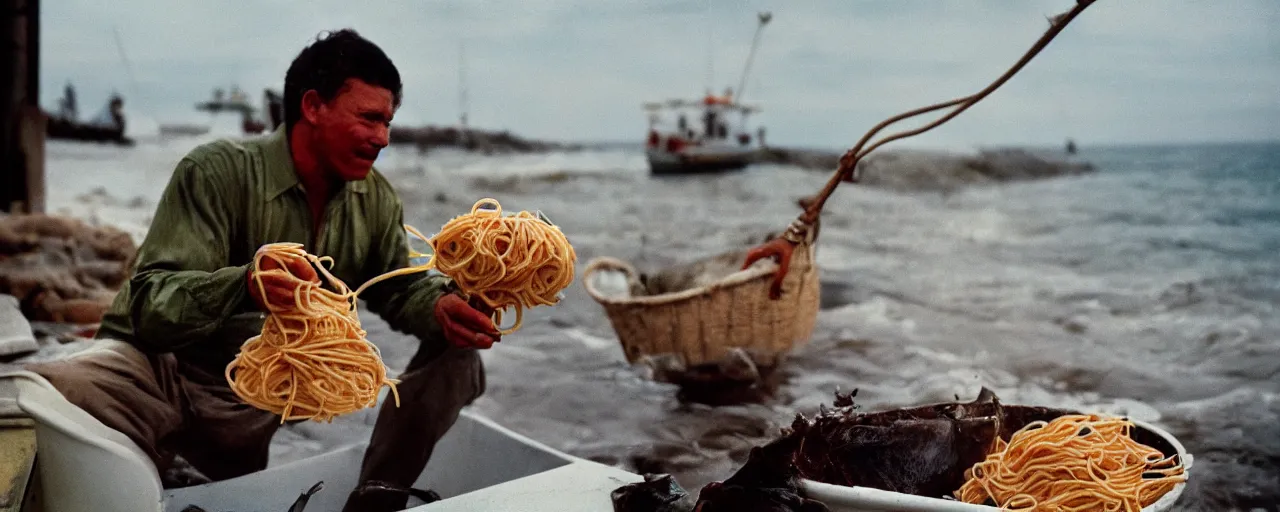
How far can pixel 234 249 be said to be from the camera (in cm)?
265

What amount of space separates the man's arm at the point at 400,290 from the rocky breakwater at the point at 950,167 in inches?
970

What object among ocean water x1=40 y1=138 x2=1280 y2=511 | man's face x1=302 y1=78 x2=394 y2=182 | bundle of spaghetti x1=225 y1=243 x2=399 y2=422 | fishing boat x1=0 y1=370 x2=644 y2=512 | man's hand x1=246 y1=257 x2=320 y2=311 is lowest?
ocean water x1=40 y1=138 x2=1280 y2=511

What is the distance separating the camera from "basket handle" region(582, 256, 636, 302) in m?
5.70

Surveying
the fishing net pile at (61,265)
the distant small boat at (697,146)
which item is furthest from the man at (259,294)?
the distant small boat at (697,146)

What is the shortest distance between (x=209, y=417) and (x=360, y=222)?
672 mm

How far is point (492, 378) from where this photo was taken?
6590 millimetres

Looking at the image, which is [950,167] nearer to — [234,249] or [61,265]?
[61,265]

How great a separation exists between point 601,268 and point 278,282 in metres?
4.15

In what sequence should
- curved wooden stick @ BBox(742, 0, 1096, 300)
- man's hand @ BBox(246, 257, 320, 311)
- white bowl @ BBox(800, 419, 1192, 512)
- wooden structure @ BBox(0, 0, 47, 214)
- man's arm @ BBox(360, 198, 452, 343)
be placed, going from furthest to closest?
wooden structure @ BBox(0, 0, 47, 214) → curved wooden stick @ BBox(742, 0, 1096, 300) → man's arm @ BBox(360, 198, 452, 343) → white bowl @ BBox(800, 419, 1192, 512) → man's hand @ BBox(246, 257, 320, 311)

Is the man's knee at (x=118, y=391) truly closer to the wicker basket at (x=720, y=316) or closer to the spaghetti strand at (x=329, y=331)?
the spaghetti strand at (x=329, y=331)

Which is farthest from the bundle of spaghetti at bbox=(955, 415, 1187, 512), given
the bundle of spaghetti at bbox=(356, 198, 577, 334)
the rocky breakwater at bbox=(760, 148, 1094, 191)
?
the rocky breakwater at bbox=(760, 148, 1094, 191)

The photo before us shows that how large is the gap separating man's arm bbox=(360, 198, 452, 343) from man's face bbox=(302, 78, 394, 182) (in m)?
0.33

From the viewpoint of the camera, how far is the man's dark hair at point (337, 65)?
252 centimetres

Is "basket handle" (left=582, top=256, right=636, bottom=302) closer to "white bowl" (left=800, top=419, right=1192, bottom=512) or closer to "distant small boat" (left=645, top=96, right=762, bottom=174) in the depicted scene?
"white bowl" (left=800, top=419, right=1192, bottom=512)
